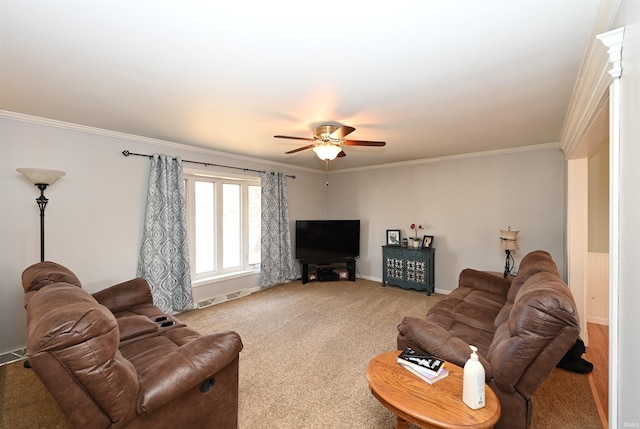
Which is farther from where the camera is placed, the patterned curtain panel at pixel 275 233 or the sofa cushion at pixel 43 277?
the patterned curtain panel at pixel 275 233

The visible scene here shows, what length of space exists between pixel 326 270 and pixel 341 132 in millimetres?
3581

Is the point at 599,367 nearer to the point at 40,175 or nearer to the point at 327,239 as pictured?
the point at 327,239

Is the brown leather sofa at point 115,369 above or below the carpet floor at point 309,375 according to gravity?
above

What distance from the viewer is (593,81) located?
1721 mm

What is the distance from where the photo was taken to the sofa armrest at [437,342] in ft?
5.82

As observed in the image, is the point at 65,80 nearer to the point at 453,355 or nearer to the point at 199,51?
the point at 199,51

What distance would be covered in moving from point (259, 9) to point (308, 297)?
4.13 meters

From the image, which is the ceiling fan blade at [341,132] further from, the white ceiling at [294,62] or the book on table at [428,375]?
the book on table at [428,375]

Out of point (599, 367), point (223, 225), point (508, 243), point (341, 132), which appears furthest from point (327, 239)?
point (599, 367)

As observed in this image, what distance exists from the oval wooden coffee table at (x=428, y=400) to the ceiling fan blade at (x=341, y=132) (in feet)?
6.54

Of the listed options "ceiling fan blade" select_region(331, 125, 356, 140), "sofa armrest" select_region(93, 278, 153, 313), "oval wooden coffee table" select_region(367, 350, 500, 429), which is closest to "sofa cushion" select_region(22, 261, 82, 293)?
"sofa armrest" select_region(93, 278, 153, 313)

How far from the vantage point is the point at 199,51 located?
1.74 metres

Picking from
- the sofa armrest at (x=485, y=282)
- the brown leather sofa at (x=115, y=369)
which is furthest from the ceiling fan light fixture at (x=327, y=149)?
the sofa armrest at (x=485, y=282)

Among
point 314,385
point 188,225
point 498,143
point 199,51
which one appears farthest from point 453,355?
point 188,225
